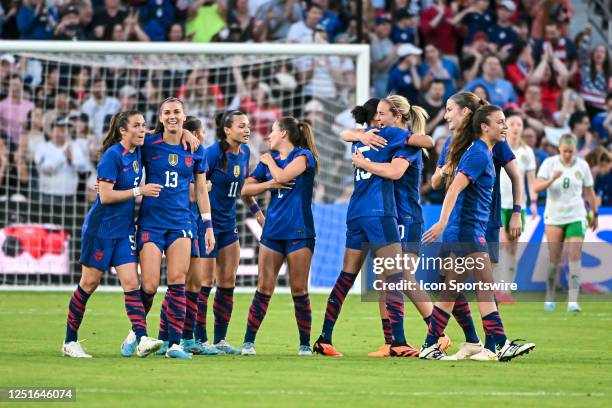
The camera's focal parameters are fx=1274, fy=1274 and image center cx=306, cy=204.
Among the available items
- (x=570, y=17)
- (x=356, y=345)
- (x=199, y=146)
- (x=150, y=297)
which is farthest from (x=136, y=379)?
(x=570, y=17)


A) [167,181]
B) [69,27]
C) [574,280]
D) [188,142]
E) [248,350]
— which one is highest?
[69,27]

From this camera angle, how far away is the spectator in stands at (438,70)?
22.1 metres

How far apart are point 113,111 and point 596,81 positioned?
900cm

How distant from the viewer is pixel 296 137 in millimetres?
11289

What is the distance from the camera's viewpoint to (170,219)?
34.7 feet

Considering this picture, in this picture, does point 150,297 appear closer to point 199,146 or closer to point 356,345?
point 199,146

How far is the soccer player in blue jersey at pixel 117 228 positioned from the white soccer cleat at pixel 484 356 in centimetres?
272

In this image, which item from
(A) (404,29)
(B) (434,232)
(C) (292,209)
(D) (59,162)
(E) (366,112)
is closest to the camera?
(B) (434,232)

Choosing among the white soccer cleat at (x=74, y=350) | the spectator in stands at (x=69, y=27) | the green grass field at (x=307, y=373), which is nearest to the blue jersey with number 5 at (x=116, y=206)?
the white soccer cleat at (x=74, y=350)

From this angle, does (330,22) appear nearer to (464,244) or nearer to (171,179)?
(171,179)

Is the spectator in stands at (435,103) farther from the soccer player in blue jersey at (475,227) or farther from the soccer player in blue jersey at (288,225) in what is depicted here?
the soccer player in blue jersey at (475,227)

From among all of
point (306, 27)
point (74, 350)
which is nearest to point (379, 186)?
point (74, 350)

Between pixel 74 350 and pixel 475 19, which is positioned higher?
pixel 475 19

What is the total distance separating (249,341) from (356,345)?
1.42 m
